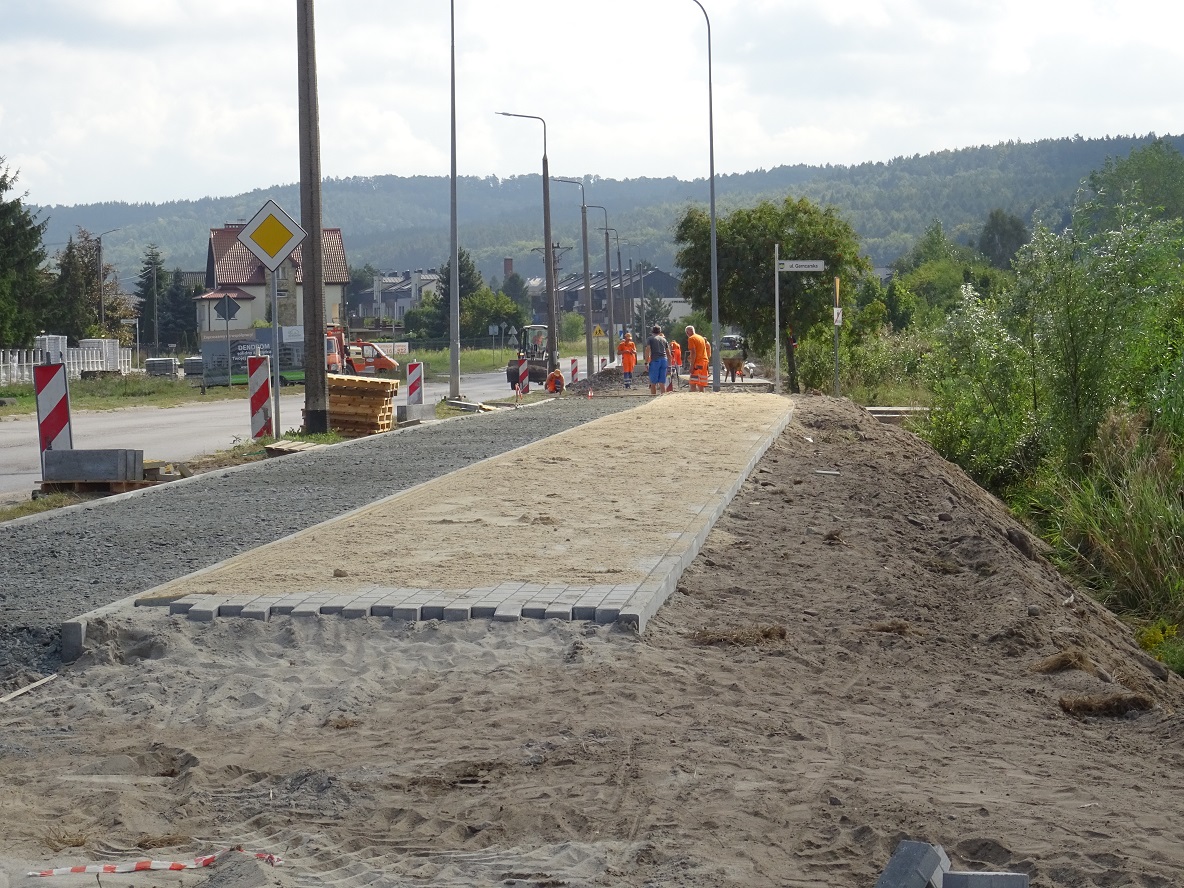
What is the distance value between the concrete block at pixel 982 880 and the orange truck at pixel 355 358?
144ft

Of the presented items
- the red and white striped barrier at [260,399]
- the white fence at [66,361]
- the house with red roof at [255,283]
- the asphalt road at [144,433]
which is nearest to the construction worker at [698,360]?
the asphalt road at [144,433]

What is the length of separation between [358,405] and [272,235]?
430cm

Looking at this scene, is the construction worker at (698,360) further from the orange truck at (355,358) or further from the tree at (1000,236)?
the tree at (1000,236)

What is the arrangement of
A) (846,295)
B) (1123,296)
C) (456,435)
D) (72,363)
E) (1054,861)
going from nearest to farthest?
(1054,861) < (1123,296) < (456,435) < (846,295) < (72,363)

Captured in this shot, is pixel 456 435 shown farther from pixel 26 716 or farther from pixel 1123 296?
pixel 26 716

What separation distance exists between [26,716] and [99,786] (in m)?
1.23

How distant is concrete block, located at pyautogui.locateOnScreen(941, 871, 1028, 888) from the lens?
12.1 ft

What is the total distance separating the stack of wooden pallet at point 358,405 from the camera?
74.0ft

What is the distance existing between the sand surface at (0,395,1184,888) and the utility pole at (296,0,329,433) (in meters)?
13.3

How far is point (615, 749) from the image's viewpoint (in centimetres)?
533

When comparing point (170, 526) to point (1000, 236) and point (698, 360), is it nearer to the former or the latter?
point (698, 360)

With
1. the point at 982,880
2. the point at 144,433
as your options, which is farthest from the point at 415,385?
the point at 982,880

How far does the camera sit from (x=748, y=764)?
5.19 m

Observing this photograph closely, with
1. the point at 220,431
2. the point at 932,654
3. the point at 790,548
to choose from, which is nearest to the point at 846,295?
the point at 220,431
